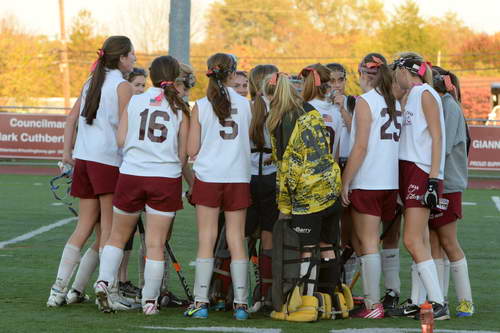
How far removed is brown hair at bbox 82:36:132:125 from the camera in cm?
715

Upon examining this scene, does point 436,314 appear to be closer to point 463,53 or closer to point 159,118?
point 159,118

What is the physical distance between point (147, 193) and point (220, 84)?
0.93m

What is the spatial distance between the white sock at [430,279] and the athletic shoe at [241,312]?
1.27 meters

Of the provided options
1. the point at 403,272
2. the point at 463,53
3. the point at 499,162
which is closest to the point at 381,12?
the point at 463,53

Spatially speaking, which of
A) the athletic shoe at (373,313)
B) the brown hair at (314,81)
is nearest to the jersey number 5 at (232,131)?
the brown hair at (314,81)

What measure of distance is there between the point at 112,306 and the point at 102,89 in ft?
5.18

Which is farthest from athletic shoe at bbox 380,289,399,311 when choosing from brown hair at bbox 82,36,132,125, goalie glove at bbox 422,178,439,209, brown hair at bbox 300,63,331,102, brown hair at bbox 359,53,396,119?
brown hair at bbox 82,36,132,125

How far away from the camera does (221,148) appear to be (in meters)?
6.92

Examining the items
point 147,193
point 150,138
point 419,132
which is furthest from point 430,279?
point 150,138

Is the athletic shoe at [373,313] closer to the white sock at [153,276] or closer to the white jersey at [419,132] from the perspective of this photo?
the white jersey at [419,132]

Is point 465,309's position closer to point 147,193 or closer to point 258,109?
point 258,109

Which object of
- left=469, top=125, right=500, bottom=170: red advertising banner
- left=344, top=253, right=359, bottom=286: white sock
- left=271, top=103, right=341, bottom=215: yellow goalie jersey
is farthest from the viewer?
left=469, top=125, right=500, bottom=170: red advertising banner

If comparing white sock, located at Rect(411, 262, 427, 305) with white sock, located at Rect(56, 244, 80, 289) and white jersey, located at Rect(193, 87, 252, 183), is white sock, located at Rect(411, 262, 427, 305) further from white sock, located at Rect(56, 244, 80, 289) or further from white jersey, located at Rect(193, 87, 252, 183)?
white sock, located at Rect(56, 244, 80, 289)

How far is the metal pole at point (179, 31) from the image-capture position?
14625mm
